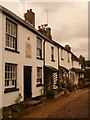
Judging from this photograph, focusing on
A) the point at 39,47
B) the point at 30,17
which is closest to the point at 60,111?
the point at 39,47

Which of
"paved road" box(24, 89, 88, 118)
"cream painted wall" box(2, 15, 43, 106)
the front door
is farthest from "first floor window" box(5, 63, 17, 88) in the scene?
"paved road" box(24, 89, 88, 118)

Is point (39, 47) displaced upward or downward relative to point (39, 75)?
upward

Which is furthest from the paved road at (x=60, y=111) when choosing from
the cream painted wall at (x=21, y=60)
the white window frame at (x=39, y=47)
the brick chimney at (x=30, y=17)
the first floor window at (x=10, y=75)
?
the brick chimney at (x=30, y=17)

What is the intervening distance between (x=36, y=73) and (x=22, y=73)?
3.05 metres

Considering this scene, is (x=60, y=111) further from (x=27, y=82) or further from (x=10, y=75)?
(x=27, y=82)

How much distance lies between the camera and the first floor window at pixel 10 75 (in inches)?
472

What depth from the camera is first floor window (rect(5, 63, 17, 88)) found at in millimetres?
11992

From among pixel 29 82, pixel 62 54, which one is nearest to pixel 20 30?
pixel 29 82

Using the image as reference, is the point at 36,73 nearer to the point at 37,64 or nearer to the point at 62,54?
the point at 37,64

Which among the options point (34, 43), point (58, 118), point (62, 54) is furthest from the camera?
point (62, 54)

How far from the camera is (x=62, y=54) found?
26844mm

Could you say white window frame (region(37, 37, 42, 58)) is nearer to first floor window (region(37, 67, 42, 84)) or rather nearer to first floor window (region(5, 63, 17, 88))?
first floor window (region(37, 67, 42, 84))

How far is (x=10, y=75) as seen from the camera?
12.4m

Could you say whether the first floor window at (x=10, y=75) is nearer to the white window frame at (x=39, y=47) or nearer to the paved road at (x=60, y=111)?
the paved road at (x=60, y=111)
